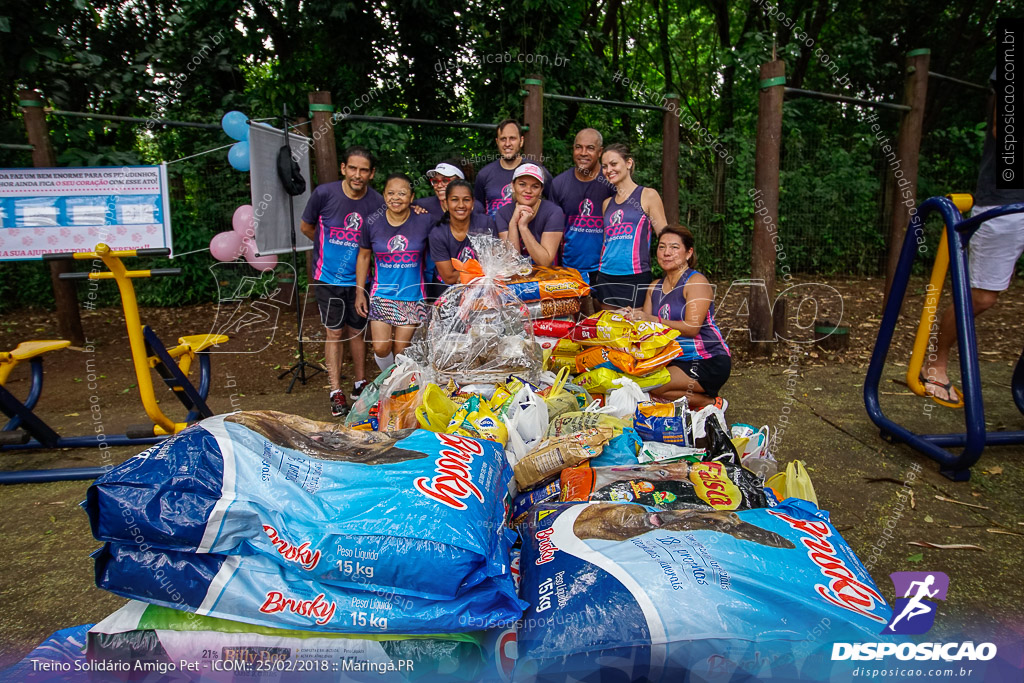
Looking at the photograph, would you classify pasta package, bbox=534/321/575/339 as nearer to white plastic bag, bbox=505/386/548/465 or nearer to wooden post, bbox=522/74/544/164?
white plastic bag, bbox=505/386/548/465

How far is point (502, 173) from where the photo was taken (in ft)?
13.8

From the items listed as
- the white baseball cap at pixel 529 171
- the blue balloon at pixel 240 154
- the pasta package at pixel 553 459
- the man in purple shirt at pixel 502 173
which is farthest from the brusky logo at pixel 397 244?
the blue balloon at pixel 240 154

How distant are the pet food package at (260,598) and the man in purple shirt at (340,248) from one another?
8.59 ft

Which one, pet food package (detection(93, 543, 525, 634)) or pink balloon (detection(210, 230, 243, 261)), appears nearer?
pet food package (detection(93, 543, 525, 634))

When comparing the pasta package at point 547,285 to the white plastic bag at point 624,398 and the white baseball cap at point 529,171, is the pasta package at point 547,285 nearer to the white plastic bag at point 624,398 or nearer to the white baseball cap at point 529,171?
the white baseball cap at point 529,171

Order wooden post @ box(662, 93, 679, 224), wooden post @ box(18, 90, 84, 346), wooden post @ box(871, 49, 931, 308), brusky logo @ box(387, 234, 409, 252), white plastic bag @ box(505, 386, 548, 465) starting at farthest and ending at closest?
1. wooden post @ box(662, 93, 679, 224)
2. wooden post @ box(871, 49, 931, 308)
3. wooden post @ box(18, 90, 84, 346)
4. brusky logo @ box(387, 234, 409, 252)
5. white plastic bag @ box(505, 386, 548, 465)

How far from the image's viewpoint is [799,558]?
1572 mm

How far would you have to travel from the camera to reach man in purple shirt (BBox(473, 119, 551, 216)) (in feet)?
13.5

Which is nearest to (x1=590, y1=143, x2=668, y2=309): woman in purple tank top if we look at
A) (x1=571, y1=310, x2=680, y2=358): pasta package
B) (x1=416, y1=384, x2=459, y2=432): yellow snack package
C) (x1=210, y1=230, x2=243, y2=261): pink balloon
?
(x1=571, y1=310, x2=680, y2=358): pasta package

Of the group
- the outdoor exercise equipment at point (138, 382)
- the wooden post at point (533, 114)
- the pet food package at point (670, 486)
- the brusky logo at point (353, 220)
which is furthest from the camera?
the wooden post at point (533, 114)

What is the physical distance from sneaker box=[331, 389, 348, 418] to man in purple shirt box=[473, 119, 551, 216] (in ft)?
5.31

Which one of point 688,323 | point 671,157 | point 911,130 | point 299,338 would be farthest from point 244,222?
point 911,130

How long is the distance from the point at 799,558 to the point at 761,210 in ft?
12.6

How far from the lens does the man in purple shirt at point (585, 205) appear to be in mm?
4055
